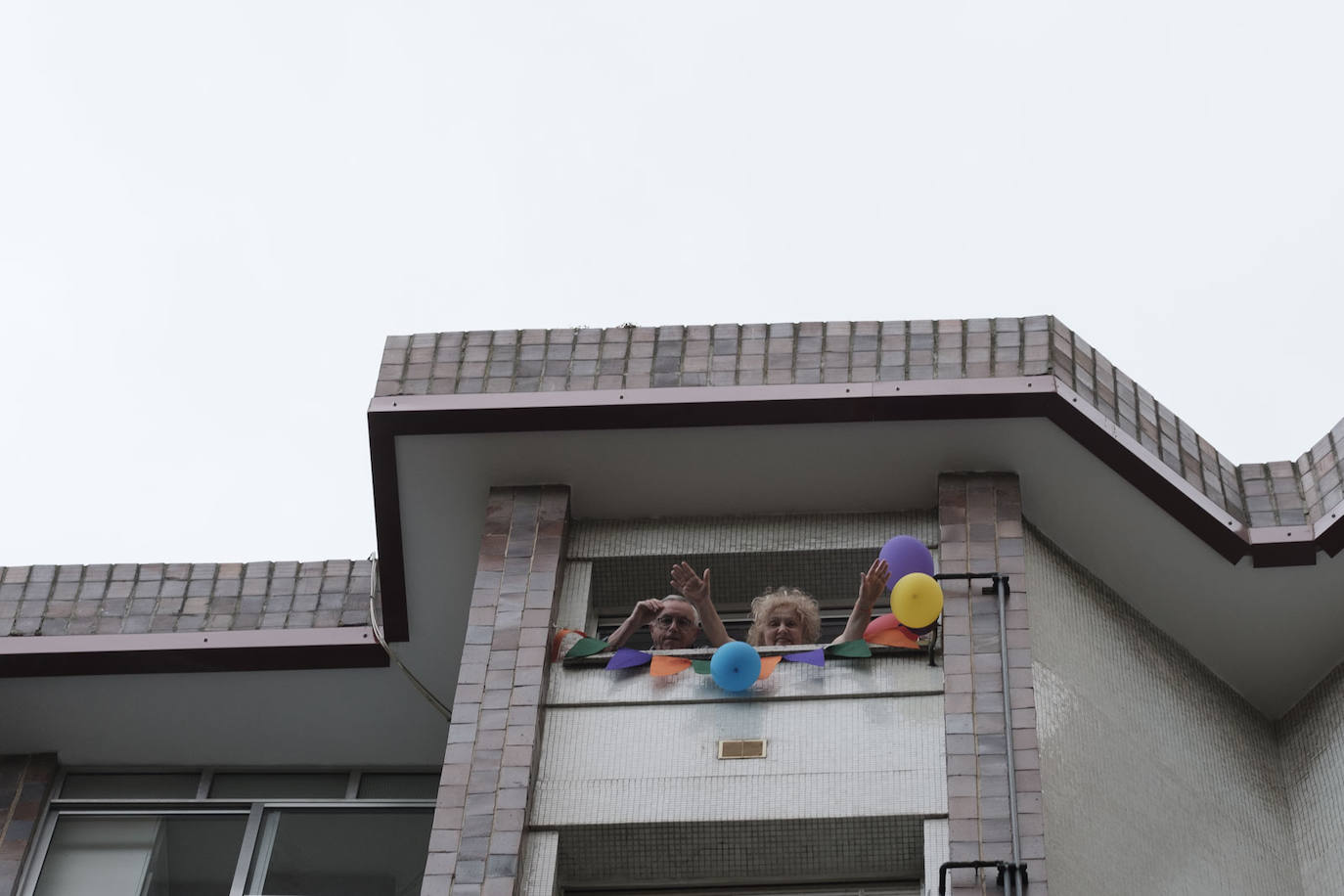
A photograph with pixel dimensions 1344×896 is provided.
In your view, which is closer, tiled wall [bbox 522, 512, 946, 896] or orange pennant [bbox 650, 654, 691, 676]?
tiled wall [bbox 522, 512, 946, 896]

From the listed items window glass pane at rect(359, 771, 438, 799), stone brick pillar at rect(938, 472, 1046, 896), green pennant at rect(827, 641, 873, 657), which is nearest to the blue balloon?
green pennant at rect(827, 641, 873, 657)

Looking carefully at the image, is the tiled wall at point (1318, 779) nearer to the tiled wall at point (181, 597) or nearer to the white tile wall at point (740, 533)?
the white tile wall at point (740, 533)

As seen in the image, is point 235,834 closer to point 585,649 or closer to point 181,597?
point 181,597

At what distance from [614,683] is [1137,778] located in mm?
3387

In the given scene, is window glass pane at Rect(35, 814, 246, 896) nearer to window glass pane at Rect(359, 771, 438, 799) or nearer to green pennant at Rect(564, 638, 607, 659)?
window glass pane at Rect(359, 771, 438, 799)

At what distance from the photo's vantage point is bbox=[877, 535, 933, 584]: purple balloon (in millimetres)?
13656

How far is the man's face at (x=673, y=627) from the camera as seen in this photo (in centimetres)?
1411

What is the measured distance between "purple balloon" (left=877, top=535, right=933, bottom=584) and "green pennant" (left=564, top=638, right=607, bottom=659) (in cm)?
194

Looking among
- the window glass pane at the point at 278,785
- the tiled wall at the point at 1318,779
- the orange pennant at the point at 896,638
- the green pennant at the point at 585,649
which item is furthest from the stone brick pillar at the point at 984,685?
the window glass pane at the point at 278,785

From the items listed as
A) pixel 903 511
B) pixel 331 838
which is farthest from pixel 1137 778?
pixel 331 838

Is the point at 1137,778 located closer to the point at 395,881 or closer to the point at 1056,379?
the point at 1056,379

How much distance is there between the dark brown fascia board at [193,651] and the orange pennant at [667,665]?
10.0 ft

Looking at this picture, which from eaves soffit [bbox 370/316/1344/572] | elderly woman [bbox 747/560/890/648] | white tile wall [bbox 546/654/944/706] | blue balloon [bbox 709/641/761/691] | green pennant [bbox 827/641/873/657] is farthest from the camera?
eaves soffit [bbox 370/316/1344/572]

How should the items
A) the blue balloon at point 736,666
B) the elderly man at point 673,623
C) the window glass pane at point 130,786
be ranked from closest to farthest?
the blue balloon at point 736,666
the elderly man at point 673,623
the window glass pane at point 130,786
